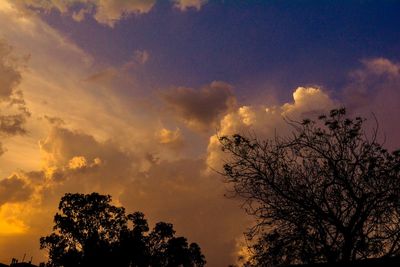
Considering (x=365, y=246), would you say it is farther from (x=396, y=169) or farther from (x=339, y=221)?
(x=396, y=169)

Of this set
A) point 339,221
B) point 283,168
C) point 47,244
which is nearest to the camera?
point 339,221

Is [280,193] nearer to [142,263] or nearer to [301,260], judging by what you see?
[301,260]

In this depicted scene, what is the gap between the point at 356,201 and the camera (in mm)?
13234

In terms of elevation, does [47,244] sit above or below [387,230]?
above

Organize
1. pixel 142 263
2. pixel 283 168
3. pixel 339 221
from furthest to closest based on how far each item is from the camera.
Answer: pixel 142 263, pixel 283 168, pixel 339 221

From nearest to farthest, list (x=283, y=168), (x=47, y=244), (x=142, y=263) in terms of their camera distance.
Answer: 1. (x=283, y=168)
2. (x=47, y=244)
3. (x=142, y=263)

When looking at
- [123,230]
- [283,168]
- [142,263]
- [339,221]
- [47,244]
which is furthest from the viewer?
[142,263]

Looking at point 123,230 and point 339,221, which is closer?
point 339,221

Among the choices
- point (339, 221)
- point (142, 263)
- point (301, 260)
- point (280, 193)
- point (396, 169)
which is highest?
point (142, 263)

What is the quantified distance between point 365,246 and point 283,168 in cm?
375

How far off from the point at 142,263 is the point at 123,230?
18.9ft

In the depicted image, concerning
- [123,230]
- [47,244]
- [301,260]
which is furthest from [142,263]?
[301,260]

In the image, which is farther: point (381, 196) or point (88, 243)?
point (88, 243)

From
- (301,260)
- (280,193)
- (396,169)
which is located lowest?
(301,260)
